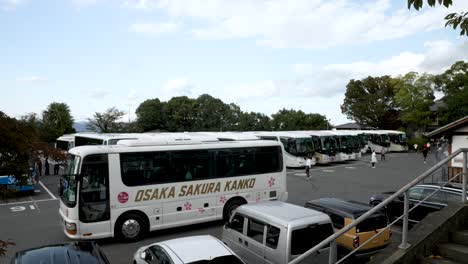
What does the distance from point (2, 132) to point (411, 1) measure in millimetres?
5554

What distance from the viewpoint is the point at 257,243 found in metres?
7.70

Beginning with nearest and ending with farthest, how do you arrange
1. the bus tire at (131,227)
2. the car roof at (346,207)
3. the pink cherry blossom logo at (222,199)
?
the car roof at (346,207)
the bus tire at (131,227)
the pink cherry blossom logo at (222,199)

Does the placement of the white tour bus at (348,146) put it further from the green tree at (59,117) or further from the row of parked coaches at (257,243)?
the green tree at (59,117)

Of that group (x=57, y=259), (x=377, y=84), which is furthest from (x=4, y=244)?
(x=377, y=84)

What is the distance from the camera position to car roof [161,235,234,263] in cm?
629

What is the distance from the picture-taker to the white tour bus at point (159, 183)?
396 inches

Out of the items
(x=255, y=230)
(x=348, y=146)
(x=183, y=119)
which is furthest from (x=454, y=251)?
(x=183, y=119)

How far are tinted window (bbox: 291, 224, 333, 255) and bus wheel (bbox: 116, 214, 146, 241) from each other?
18.5ft

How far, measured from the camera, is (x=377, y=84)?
227 feet

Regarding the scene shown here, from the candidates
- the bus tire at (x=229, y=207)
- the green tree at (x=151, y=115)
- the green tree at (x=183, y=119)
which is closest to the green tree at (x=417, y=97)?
the green tree at (x=183, y=119)

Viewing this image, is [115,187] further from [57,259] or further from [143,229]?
[57,259]

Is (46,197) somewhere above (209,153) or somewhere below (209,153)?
below

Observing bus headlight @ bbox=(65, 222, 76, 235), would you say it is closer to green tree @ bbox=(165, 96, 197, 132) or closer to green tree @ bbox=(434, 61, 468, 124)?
green tree @ bbox=(434, 61, 468, 124)

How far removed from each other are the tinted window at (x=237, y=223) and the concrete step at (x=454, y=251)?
445 cm
